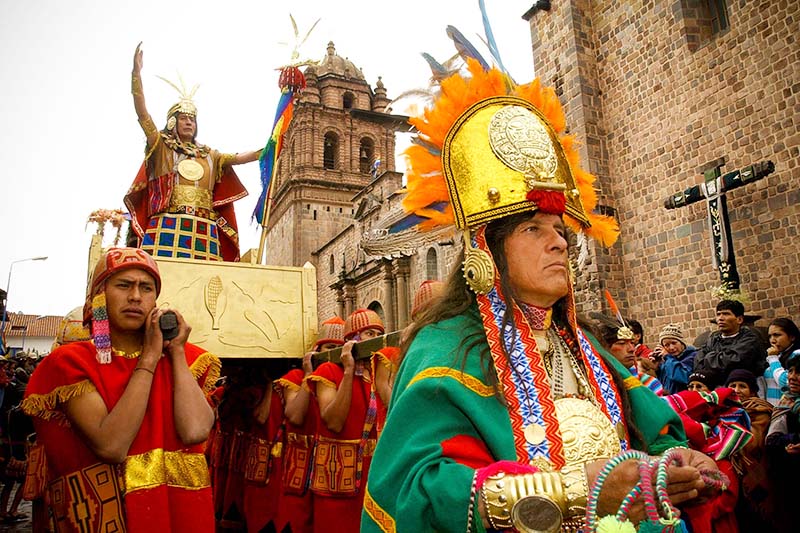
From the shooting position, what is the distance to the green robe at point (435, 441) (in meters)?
1.57

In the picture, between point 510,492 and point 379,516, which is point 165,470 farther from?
point 510,492

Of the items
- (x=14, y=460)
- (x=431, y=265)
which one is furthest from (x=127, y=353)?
(x=431, y=265)

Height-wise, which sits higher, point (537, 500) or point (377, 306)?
point (377, 306)

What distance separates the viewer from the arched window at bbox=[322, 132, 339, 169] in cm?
4184

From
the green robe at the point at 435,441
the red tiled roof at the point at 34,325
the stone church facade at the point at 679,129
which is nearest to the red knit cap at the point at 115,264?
the green robe at the point at 435,441

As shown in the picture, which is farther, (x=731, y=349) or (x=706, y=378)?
(x=731, y=349)

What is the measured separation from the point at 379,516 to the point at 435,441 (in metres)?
0.34

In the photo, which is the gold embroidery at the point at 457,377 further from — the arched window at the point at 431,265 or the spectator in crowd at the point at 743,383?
the arched window at the point at 431,265

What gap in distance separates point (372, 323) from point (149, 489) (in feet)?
8.90

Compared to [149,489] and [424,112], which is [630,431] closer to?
[424,112]

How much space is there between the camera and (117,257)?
2842mm

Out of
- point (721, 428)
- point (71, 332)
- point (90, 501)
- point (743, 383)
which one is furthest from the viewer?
point (71, 332)

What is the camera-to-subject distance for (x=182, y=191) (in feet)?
17.3

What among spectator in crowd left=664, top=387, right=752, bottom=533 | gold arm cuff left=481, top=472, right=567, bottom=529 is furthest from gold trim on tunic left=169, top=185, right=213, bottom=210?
gold arm cuff left=481, top=472, right=567, bottom=529
